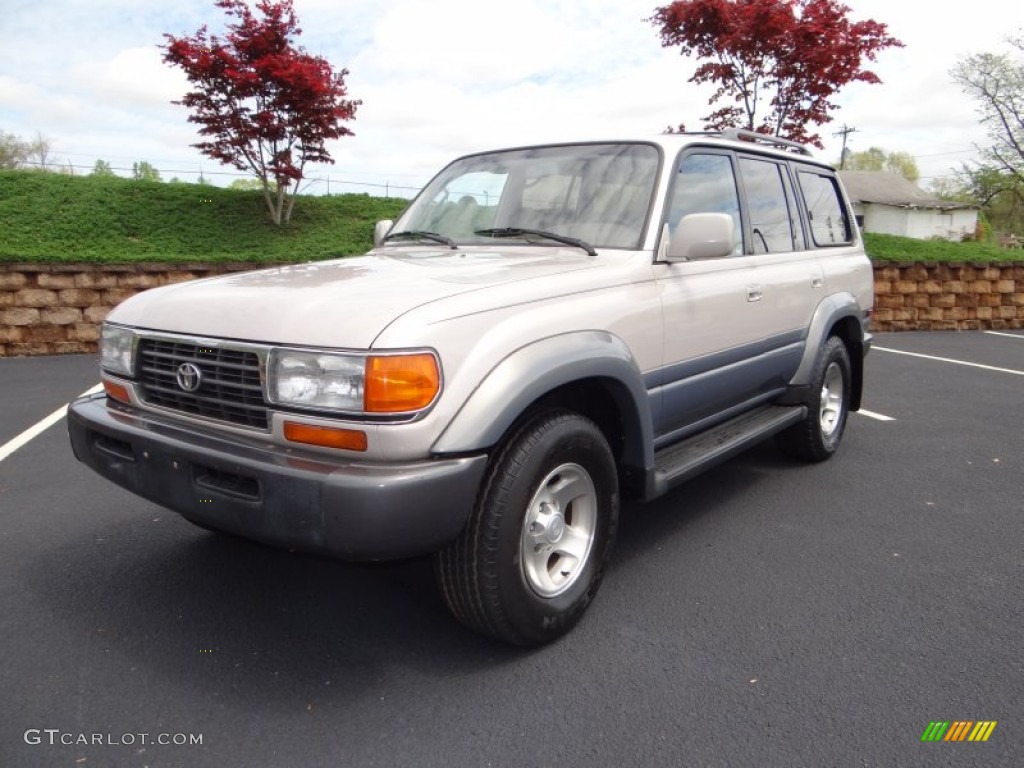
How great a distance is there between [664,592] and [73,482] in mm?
3523

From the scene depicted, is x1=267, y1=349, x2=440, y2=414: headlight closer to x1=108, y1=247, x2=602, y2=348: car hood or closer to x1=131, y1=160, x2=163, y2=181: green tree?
x1=108, y1=247, x2=602, y2=348: car hood

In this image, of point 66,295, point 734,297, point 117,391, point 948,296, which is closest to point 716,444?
point 734,297

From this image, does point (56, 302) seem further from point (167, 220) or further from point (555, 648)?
point (555, 648)

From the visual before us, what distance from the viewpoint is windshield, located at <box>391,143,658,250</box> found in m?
3.18

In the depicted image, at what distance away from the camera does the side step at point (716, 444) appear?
3055 mm

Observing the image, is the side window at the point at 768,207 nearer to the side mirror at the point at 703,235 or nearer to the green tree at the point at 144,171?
the side mirror at the point at 703,235

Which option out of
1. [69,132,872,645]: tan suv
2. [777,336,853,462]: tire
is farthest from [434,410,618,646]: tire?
[777,336,853,462]: tire

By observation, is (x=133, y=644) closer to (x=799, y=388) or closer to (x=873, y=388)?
(x=799, y=388)

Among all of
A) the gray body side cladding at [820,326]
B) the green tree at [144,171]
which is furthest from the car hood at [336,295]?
the green tree at [144,171]

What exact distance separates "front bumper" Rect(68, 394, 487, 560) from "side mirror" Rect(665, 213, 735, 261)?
1.40 metres

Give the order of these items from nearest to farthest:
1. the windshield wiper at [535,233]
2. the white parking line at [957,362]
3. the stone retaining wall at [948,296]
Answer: the windshield wiper at [535,233], the white parking line at [957,362], the stone retaining wall at [948,296]

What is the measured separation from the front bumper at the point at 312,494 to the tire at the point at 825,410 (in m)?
2.97

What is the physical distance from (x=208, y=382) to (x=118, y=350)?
2.03ft

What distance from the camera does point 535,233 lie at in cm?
320
